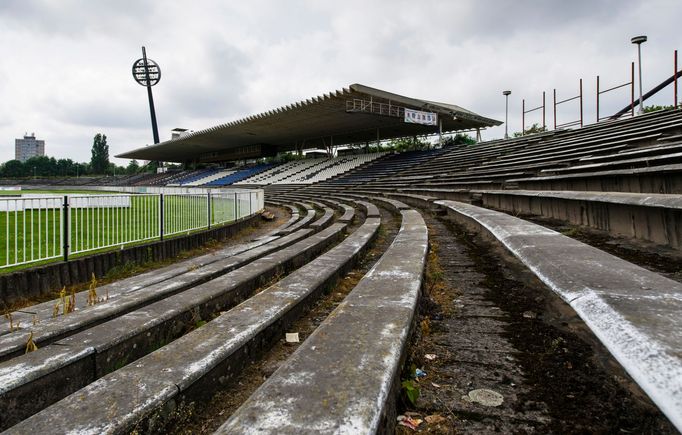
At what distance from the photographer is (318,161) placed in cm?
4019

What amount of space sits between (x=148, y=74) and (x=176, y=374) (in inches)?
3210

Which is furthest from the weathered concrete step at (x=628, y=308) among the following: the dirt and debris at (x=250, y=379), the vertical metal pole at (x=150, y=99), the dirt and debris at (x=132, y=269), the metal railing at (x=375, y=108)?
the vertical metal pole at (x=150, y=99)

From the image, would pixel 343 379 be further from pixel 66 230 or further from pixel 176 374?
pixel 66 230

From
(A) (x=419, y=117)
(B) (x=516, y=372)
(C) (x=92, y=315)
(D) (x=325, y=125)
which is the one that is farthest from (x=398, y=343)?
(D) (x=325, y=125)

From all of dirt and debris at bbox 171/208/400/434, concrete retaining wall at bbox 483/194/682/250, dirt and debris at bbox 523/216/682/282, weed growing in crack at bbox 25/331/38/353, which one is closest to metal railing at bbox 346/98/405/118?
concrete retaining wall at bbox 483/194/682/250

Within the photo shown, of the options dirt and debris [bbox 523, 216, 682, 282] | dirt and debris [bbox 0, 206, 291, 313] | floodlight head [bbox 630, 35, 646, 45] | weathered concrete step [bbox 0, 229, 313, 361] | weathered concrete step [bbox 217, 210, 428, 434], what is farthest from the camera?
floodlight head [bbox 630, 35, 646, 45]

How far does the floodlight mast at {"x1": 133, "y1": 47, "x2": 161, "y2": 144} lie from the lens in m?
67.9

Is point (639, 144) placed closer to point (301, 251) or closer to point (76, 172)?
point (301, 251)

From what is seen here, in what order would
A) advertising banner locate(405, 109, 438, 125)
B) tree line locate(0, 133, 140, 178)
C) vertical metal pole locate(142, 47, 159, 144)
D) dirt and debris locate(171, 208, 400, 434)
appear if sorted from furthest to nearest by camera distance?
tree line locate(0, 133, 140, 178) → vertical metal pole locate(142, 47, 159, 144) → advertising banner locate(405, 109, 438, 125) → dirt and debris locate(171, 208, 400, 434)

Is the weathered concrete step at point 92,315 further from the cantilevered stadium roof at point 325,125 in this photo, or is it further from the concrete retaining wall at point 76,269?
the cantilevered stadium roof at point 325,125

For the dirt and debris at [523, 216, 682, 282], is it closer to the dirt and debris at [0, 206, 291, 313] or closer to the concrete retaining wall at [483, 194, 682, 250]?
the concrete retaining wall at [483, 194, 682, 250]

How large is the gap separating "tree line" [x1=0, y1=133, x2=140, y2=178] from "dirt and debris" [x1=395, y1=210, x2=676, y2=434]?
110818 mm

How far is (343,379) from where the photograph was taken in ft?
4.87

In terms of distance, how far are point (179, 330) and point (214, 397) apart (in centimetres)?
104
